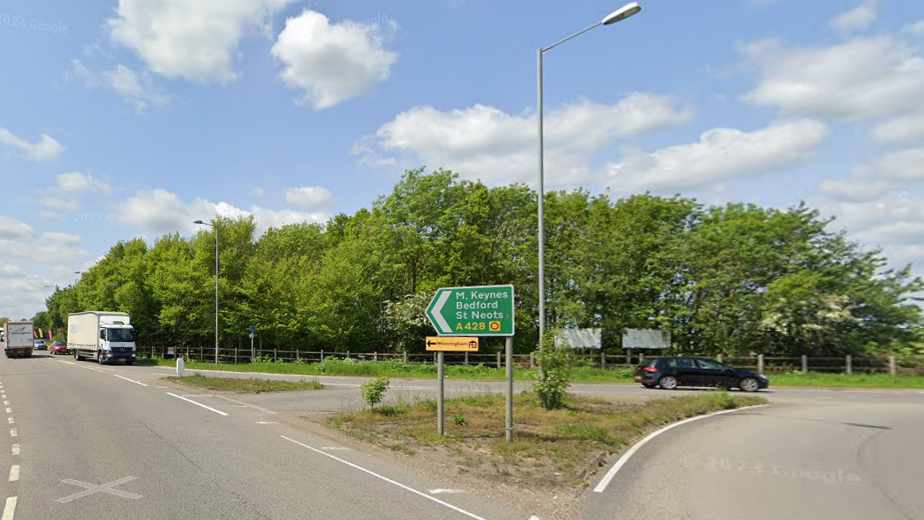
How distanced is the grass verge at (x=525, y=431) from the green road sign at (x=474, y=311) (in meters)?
2.27

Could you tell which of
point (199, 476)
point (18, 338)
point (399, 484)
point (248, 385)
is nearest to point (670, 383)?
point (248, 385)

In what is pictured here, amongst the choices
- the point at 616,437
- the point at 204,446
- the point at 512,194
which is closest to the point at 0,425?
the point at 204,446

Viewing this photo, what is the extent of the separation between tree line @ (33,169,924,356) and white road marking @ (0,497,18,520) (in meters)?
30.5

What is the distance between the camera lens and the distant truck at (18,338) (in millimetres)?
56875

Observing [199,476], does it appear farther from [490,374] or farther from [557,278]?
[557,278]

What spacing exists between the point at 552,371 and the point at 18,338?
63.7 meters

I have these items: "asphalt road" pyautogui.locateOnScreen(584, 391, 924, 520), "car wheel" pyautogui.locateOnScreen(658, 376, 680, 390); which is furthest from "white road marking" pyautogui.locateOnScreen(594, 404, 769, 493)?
"car wheel" pyautogui.locateOnScreen(658, 376, 680, 390)

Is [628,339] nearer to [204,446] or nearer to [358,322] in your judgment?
[358,322]

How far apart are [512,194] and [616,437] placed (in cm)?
3595

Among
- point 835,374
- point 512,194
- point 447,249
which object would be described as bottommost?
point 835,374

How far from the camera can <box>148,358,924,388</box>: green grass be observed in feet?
90.4

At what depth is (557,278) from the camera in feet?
128

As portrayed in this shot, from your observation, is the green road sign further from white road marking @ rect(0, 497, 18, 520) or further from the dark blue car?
the dark blue car

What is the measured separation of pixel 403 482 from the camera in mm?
8016
